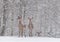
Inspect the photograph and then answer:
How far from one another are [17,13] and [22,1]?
0.49 feet

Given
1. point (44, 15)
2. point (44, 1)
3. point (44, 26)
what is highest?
point (44, 1)

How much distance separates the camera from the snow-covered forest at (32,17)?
1.86 meters

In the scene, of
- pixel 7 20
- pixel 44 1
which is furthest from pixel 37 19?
pixel 7 20

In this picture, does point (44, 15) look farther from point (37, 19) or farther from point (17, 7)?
point (17, 7)

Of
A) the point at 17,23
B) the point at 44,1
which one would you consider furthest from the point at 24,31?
the point at 44,1

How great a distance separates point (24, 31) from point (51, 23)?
318 millimetres

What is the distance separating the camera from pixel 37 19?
1.88 m

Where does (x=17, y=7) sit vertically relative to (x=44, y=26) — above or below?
above

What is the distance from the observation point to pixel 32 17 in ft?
6.18

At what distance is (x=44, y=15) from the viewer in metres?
1.88

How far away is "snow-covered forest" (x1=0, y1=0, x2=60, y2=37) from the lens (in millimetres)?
1862

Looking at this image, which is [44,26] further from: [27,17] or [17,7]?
[17,7]
